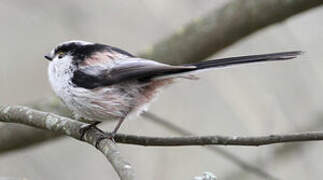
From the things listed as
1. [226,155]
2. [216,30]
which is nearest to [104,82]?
[216,30]

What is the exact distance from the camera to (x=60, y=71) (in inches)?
130

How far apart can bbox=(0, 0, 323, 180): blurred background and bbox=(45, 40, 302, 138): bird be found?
93 centimetres

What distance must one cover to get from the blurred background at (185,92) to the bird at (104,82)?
93cm

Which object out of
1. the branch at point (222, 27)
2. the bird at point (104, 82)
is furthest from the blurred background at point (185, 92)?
the bird at point (104, 82)

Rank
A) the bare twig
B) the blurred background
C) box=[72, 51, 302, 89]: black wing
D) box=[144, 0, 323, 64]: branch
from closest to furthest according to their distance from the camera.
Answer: box=[72, 51, 302, 89]: black wing < box=[144, 0, 323, 64]: branch < the bare twig < the blurred background

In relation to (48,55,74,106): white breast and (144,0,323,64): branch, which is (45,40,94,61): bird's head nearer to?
(48,55,74,106): white breast

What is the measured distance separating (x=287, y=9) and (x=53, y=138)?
1881 millimetres

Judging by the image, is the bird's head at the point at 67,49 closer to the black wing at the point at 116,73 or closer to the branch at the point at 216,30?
the black wing at the point at 116,73

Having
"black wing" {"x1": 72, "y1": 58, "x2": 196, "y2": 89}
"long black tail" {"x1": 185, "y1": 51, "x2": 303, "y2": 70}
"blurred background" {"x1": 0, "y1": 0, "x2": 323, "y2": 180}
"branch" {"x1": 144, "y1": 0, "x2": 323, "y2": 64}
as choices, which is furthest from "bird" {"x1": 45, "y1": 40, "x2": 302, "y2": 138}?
"blurred background" {"x1": 0, "y1": 0, "x2": 323, "y2": 180}

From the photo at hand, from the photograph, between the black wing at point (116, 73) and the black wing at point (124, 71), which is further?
the black wing at point (116, 73)

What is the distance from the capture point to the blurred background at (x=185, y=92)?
450 centimetres

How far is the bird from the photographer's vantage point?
317 cm

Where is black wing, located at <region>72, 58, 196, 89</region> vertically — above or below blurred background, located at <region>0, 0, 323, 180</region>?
above

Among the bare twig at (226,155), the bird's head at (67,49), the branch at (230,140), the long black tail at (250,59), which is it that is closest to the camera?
the branch at (230,140)
